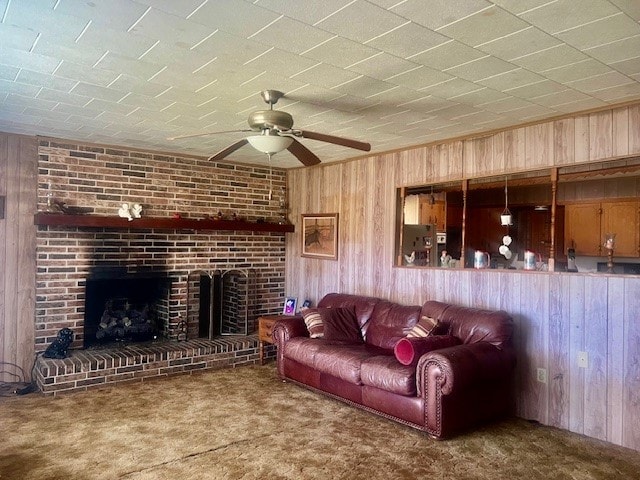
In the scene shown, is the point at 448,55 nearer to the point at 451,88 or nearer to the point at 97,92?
the point at 451,88

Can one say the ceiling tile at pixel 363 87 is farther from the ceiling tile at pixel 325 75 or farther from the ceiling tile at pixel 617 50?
the ceiling tile at pixel 617 50

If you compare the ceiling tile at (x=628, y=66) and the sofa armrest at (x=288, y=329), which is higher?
the ceiling tile at (x=628, y=66)

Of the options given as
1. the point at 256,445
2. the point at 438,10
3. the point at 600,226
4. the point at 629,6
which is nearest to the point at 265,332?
the point at 256,445

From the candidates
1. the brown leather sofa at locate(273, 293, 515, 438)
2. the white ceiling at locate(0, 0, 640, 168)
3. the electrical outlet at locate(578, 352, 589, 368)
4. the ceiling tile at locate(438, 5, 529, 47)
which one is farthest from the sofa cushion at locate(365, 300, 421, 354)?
the ceiling tile at locate(438, 5, 529, 47)

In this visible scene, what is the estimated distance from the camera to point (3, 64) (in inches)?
114

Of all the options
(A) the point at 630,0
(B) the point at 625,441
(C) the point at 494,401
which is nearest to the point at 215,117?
(A) the point at 630,0

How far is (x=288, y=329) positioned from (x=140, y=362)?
1.56 metres

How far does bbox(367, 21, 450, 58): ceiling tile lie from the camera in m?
2.34

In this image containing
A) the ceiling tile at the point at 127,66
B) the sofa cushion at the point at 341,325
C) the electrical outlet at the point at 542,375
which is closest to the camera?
the ceiling tile at the point at 127,66

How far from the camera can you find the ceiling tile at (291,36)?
231cm

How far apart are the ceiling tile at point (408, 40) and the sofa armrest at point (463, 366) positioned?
2039mm

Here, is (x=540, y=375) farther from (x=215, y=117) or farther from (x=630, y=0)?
(x=215, y=117)

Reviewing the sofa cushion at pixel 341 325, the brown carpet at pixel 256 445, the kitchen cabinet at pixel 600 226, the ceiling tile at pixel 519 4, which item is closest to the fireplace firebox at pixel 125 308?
the brown carpet at pixel 256 445

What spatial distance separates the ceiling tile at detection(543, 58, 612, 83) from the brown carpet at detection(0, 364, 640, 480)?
2.44m
